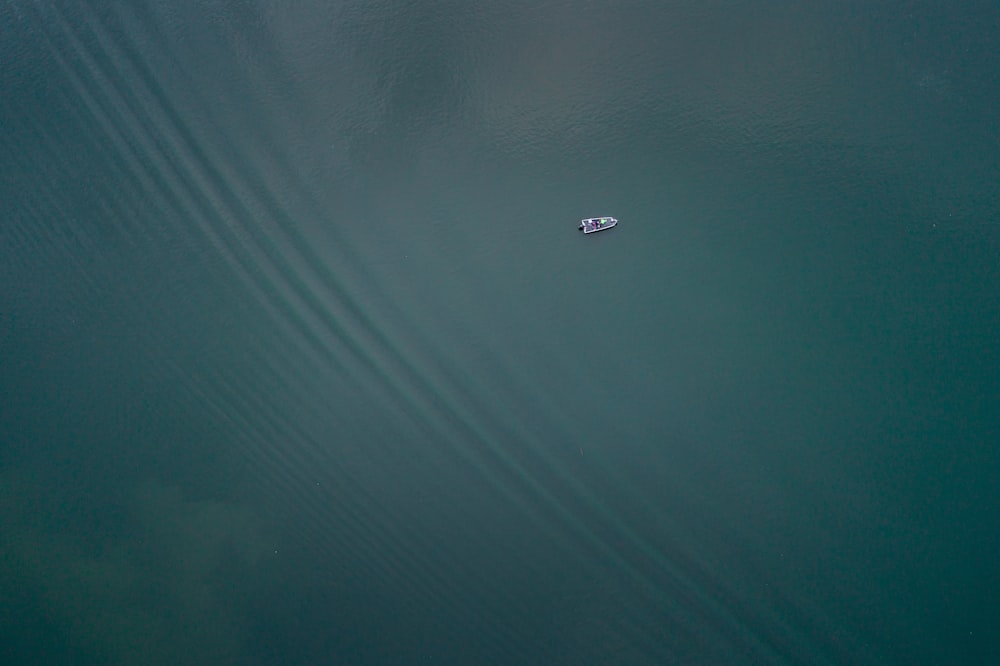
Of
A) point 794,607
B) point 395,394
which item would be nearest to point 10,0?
point 395,394

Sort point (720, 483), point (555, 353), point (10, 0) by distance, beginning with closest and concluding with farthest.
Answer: point (720, 483), point (555, 353), point (10, 0)

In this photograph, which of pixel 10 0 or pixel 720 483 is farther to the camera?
pixel 10 0

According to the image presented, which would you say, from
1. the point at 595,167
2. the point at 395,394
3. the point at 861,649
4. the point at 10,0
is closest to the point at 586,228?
the point at 595,167

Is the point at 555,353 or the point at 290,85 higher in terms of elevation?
the point at 290,85

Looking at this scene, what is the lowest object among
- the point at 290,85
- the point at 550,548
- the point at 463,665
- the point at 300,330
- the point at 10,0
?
the point at 463,665

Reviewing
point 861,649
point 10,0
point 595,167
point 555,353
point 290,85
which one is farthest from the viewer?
point 10,0

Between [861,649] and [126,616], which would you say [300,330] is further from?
[861,649]
